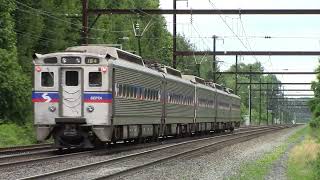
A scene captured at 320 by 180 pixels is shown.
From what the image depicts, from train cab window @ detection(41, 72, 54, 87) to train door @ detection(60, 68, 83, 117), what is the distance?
1.30 feet

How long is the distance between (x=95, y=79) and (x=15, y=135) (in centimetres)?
1032

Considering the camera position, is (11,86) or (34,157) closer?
(34,157)

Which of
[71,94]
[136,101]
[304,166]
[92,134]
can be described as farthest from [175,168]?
[136,101]

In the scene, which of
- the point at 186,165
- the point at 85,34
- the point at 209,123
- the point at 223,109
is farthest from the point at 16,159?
the point at 223,109

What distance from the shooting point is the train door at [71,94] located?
2231 cm

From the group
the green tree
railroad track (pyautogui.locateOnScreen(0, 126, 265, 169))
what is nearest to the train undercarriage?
railroad track (pyautogui.locateOnScreen(0, 126, 265, 169))

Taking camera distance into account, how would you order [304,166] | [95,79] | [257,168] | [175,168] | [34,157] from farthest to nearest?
[95,79] → [34,157] → [304,166] → [257,168] → [175,168]

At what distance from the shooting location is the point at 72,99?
22375 mm

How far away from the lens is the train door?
22.3 metres

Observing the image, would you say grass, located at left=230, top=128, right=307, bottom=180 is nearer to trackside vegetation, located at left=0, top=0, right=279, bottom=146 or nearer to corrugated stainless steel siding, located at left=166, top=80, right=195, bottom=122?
corrugated stainless steel siding, located at left=166, top=80, right=195, bottom=122

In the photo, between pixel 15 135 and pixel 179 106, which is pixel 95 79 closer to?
pixel 15 135

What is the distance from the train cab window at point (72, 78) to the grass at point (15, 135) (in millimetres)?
7610

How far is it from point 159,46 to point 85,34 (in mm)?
62129

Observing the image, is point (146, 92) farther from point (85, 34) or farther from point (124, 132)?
point (85, 34)
